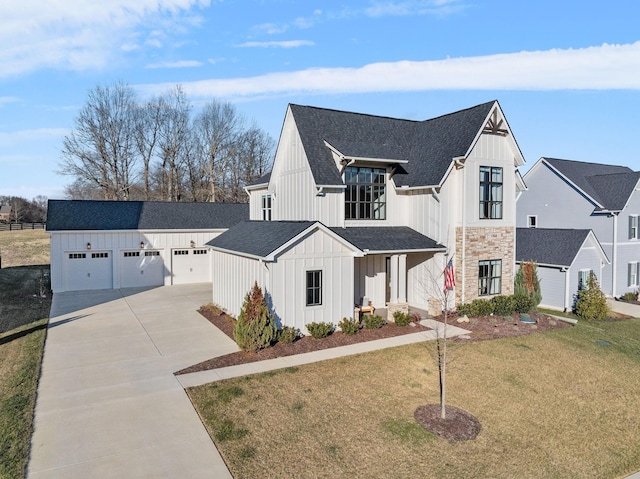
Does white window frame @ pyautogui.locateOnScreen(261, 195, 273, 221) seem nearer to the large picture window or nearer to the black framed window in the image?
the black framed window

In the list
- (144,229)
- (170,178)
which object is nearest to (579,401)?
(144,229)

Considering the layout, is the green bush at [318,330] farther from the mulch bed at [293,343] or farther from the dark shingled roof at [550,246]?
the dark shingled roof at [550,246]

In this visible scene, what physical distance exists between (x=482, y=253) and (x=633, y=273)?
1415 centimetres

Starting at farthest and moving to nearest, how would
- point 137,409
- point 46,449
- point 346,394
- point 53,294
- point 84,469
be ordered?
point 53,294 → point 346,394 → point 137,409 → point 46,449 → point 84,469

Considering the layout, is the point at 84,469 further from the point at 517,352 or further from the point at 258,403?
the point at 517,352

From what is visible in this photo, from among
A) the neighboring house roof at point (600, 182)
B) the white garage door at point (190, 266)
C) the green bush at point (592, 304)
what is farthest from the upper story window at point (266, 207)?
the neighboring house roof at point (600, 182)

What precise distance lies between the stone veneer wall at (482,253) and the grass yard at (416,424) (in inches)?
181

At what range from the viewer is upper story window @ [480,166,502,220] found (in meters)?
18.5

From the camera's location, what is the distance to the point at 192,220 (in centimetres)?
2745

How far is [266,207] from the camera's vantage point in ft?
74.7

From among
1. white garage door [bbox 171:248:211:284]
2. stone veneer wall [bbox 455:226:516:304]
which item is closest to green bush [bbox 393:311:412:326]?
stone veneer wall [bbox 455:226:516:304]

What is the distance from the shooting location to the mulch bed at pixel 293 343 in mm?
12062

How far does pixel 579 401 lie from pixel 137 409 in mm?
9923

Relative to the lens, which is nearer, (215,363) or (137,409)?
(137,409)
